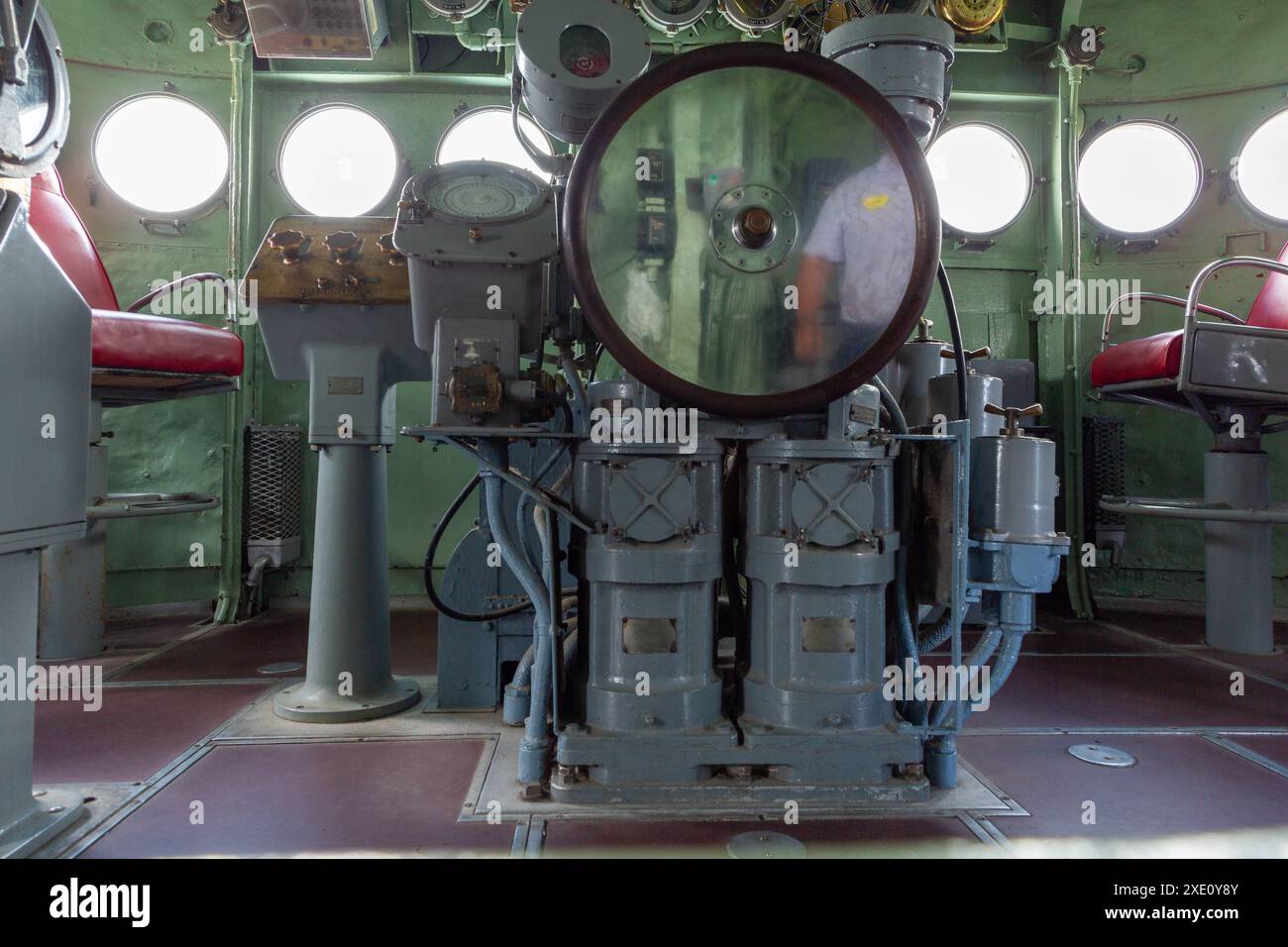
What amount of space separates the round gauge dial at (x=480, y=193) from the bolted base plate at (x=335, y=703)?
1.64m

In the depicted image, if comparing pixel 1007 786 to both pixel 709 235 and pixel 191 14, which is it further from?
pixel 191 14

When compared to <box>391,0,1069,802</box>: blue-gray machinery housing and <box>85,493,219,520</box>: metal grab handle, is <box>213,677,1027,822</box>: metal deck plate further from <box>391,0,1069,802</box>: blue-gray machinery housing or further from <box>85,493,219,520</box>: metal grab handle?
<box>85,493,219,520</box>: metal grab handle

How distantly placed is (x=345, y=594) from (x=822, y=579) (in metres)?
1.62

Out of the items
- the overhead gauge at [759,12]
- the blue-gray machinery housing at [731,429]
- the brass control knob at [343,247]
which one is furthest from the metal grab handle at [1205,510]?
the brass control knob at [343,247]

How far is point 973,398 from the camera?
2793 millimetres

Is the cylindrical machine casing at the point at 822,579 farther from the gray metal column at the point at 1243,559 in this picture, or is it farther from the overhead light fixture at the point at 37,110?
the gray metal column at the point at 1243,559

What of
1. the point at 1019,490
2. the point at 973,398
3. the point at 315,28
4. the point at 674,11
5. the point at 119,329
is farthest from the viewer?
the point at 674,11

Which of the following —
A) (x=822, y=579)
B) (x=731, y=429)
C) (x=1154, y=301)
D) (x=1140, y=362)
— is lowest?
(x=822, y=579)

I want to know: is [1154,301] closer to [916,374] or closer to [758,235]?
[916,374]

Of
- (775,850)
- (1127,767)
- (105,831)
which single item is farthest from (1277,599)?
(105,831)

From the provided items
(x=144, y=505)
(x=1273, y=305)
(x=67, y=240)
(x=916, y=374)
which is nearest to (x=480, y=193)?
(x=916, y=374)

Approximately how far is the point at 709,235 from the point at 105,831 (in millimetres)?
2070

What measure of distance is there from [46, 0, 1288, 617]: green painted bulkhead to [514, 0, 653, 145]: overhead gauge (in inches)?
96.1

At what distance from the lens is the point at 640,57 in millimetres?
2250
